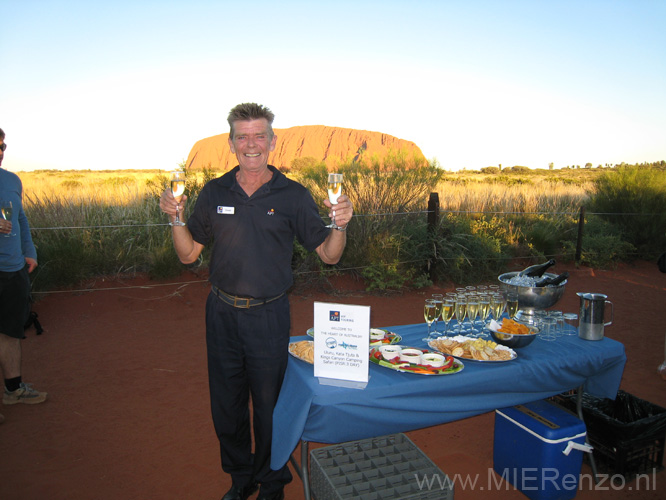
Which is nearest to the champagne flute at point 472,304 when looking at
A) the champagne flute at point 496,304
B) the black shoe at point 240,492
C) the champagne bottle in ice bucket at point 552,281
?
the champagne flute at point 496,304

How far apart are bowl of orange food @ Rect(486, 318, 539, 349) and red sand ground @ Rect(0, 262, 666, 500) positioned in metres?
1.02

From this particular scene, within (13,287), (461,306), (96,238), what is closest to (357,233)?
(96,238)

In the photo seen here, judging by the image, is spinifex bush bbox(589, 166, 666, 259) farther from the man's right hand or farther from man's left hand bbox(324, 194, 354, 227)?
the man's right hand

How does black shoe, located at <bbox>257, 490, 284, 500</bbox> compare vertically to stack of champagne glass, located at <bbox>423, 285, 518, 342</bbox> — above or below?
below

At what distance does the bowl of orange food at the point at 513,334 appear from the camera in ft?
8.80

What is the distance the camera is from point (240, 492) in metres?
2.79

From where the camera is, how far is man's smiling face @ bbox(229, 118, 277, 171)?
2.46m

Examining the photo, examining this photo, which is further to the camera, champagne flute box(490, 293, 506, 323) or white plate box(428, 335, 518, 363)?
champagne flute box(490, 293, 506, 323)

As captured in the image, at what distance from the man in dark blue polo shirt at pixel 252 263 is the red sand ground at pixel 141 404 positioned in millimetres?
726

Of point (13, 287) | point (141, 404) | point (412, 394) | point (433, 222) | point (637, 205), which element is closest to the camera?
point (412, 394)

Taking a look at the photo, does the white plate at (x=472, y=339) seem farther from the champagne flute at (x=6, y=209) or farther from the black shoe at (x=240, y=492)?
the champagne flute at (x=6, y=209)

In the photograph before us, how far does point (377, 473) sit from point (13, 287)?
10.2 feet

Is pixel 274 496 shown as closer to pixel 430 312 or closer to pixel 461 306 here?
pixel 430 312

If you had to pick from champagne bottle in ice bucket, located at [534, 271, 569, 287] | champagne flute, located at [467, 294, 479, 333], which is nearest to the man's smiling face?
champagne flute, located at [467, 294, 479, 333]
